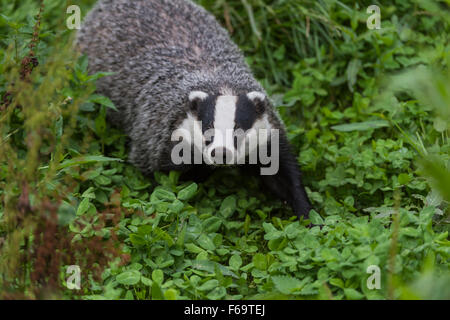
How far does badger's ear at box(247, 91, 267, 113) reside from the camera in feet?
12.3

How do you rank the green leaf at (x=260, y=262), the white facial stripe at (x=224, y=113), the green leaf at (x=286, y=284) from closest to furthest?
the green leaf at (x=286, y=284) → the green leaf at (x=260, y=262) → the white facial stripe at (x=224, y=113)

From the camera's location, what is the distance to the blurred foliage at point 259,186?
8.59ft

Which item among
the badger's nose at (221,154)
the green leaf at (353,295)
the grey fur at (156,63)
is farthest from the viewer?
the grey fur at (156,63)

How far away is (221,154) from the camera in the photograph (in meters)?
3.48

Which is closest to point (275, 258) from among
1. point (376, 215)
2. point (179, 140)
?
point (376, 215)

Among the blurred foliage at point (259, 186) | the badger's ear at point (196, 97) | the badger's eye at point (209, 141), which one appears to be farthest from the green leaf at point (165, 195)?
the badger's ear at point (196, 97)

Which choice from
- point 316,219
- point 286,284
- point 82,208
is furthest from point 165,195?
point 286,284

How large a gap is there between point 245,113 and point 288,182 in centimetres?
64

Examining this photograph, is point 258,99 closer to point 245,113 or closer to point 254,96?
point 254,96

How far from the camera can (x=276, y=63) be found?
205 inches

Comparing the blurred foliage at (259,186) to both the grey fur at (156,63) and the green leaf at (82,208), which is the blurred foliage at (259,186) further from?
the grey fur at (156,63)

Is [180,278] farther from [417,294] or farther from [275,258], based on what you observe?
[417,294]

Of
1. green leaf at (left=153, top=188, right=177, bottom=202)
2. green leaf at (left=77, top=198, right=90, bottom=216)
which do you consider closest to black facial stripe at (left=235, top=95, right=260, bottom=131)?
green leaf at (left=153, top=188, right=177, bottom=202)

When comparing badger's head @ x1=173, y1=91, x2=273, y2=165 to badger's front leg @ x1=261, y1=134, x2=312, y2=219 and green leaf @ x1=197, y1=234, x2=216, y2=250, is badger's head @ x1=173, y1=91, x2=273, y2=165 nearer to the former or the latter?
badger's front leg @ x1=261, y1=134, x2=312, y2=219
